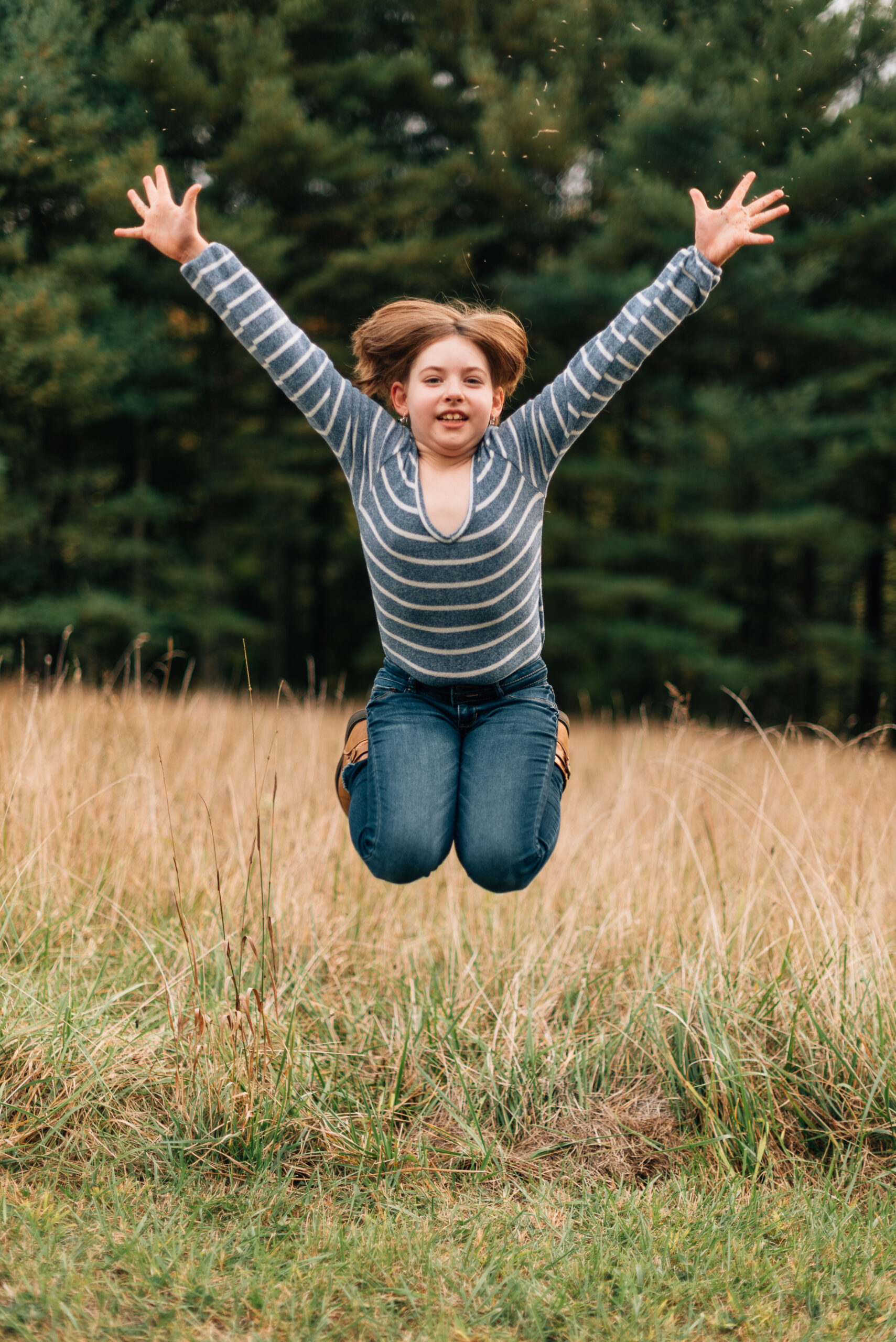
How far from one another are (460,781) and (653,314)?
4.90 ft

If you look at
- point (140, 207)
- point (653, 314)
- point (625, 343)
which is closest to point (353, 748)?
point (625, 343)

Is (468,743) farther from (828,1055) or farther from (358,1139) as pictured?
(828,1055)

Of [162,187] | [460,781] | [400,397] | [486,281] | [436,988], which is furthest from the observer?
[486,281]

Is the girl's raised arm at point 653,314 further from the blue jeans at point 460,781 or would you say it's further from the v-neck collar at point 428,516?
the blue jeans at point 460,781

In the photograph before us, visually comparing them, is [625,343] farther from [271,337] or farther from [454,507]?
[271,337]

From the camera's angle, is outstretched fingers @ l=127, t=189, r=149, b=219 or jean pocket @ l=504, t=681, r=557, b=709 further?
jean pocket @ l=504, t=681, r=557, b=709

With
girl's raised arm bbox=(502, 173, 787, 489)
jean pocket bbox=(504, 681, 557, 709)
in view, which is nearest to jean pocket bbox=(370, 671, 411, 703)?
jean pocket bbox=(504, 681, 557, 709)

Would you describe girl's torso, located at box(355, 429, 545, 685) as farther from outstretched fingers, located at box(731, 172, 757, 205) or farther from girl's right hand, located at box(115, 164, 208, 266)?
outstretched fingers, located at box(731, 172, 757, 205)

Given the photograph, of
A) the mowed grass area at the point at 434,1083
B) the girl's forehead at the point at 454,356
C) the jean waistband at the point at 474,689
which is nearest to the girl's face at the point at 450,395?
the girl's forehead at the point at 454,356

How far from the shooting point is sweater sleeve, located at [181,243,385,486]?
10.1 feet

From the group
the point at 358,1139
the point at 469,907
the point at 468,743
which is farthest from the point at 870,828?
the point at 358,1139

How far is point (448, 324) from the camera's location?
10.3 feet

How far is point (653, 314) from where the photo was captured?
9.90 feet

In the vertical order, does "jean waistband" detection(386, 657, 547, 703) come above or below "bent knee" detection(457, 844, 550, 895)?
above
